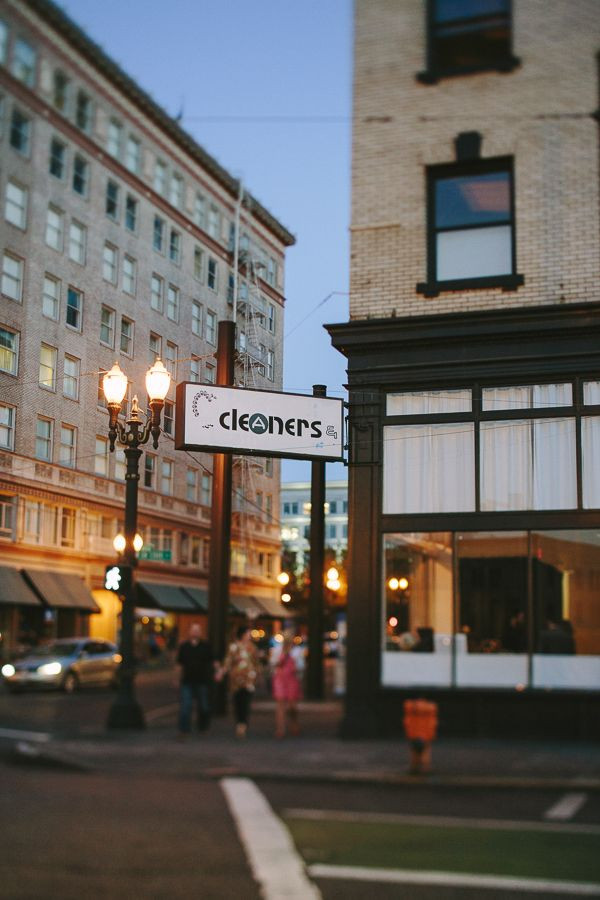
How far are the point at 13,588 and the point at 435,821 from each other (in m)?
26.5

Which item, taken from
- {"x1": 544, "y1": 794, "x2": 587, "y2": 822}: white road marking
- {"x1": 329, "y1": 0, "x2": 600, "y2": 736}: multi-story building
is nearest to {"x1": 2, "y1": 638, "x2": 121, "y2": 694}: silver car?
{"x1": 329, "y1": 0, "x2": 600, "y2": 736}: multi-story building

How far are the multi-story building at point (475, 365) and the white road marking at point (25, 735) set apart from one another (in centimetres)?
472

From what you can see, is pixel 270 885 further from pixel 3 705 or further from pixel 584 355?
pixel 3 705

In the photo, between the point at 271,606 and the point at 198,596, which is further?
the point at 198,596

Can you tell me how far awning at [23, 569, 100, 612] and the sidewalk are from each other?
1737 centimetres

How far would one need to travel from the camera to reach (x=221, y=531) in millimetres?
21359

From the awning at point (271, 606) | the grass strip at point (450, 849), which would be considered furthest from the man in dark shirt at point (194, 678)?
the awning at point (271, 606)

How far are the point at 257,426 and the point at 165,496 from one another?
1225 centimetres

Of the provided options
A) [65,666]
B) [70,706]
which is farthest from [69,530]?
[70,706]

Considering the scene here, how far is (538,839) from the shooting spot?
9.19 m

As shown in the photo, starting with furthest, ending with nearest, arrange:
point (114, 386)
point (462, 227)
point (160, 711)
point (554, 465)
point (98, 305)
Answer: point (160, 711)
point (98, 305)
point (114, 386)
point (462, 227)
point (554, 465)

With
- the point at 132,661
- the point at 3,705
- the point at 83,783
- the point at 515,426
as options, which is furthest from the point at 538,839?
the point at 3,705

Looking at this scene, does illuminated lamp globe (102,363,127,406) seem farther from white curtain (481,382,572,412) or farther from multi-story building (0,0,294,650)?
white curtain (481,382,572,412)

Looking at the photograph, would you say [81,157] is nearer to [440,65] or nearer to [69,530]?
[440,65]
